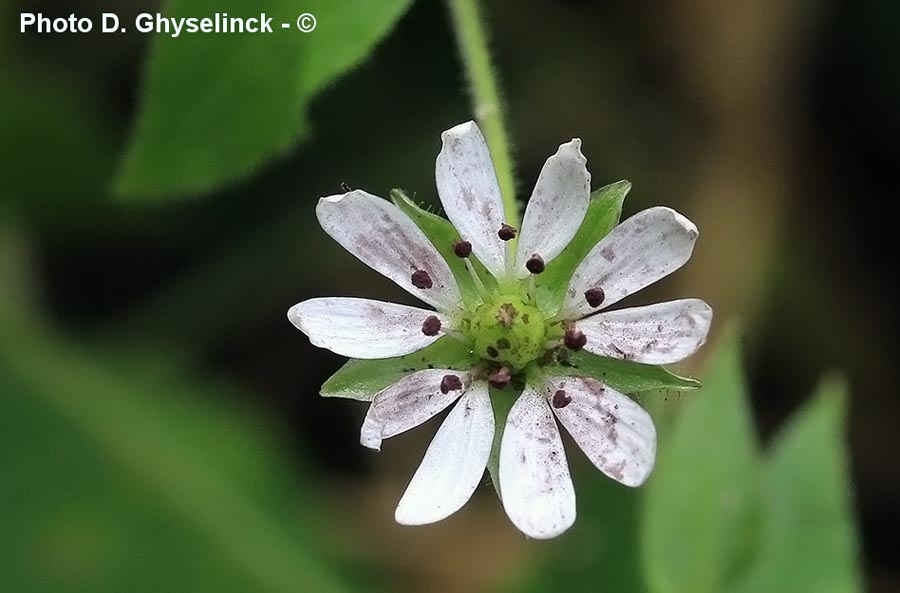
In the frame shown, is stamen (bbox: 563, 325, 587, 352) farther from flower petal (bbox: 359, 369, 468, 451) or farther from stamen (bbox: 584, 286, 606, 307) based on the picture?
flower petal (bbox: 359, 369, 468, 451)

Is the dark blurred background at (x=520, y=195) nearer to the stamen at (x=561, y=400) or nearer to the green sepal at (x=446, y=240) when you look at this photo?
the green sepal at (x=446, y=240)

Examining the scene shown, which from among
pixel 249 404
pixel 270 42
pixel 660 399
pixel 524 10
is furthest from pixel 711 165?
pixel 270 42

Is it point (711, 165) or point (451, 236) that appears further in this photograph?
point (711, 165)

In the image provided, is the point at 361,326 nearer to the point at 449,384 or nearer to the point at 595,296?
the point at 449,384

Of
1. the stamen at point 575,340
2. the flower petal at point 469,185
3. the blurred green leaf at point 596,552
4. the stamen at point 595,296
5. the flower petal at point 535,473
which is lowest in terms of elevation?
the blurred green leaf at point 596,552

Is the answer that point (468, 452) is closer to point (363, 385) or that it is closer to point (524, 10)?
point (363, 385)

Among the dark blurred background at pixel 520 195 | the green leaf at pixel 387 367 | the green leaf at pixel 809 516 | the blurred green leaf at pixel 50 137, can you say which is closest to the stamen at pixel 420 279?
the green leaf at pixel 387 367
